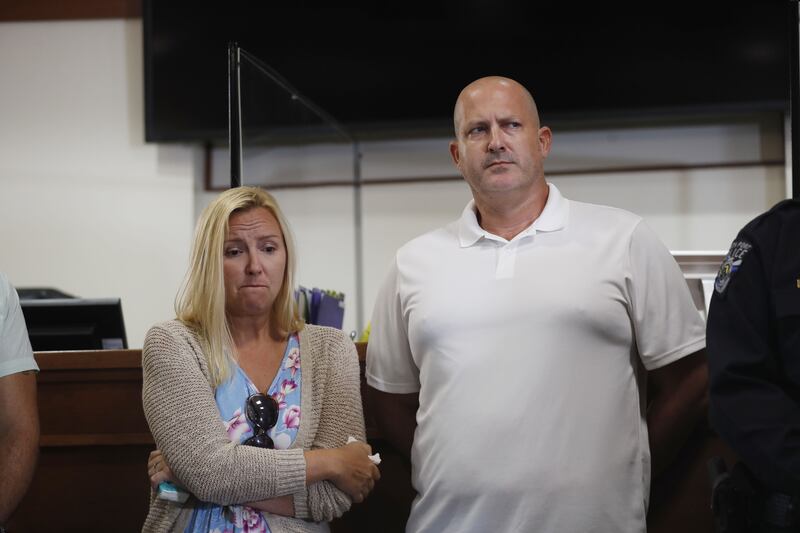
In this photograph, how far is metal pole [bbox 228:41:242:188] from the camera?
9.81ft

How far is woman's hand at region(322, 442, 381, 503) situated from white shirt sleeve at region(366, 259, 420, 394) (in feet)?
0.79

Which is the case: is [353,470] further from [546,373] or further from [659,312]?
[659,312]

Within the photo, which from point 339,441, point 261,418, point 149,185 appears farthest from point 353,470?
point 149,185

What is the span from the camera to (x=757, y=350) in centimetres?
150

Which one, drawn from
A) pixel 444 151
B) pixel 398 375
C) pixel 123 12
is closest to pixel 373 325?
pixel 398 375

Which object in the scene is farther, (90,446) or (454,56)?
(454,56)

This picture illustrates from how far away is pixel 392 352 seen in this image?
2.12 meters

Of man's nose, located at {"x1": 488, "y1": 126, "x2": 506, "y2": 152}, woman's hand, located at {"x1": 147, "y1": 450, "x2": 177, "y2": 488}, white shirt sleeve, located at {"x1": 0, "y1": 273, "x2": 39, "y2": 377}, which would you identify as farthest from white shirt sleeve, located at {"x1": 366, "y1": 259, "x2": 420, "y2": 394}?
white shirt sleeve, located at {"x1": 0, "y1": 273, "x2": 39, "y2": 377}

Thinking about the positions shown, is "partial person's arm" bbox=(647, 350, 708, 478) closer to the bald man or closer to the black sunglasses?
the bald man

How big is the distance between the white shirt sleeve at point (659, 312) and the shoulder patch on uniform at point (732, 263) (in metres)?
0.29

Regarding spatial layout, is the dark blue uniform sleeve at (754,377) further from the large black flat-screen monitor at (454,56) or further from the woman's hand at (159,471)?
the large black flat-screen monitor at (454,56)

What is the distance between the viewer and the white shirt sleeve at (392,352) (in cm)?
212

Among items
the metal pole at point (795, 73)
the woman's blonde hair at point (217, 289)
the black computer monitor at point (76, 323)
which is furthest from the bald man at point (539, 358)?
the black computer monitor at point (76, 323)

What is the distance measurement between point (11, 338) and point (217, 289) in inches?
17.4
